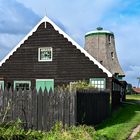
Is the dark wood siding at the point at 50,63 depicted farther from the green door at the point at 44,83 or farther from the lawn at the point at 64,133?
the lawn at the point at 64,133

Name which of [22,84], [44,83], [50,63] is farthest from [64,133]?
[22,84]

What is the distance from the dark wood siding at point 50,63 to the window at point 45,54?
0.23 metres

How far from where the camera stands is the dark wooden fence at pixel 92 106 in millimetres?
17703

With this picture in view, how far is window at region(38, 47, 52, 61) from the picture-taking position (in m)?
31.3

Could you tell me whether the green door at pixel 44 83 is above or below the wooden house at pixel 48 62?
below

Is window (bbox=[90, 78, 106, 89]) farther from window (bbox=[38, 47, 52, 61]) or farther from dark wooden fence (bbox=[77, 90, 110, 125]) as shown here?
dark wooden fence (bbox=[77, 90, 110, 125])

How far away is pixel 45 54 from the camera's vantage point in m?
31.5

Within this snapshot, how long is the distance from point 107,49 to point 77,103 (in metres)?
33.8

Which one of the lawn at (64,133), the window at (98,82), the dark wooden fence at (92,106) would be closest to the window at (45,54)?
the window at (98,82)

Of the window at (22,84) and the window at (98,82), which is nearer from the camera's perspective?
the window at (98,82)

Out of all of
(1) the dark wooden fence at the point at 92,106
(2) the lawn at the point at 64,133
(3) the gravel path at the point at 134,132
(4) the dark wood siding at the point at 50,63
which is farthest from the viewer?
(4) the dark wood siding at the point at 50,63

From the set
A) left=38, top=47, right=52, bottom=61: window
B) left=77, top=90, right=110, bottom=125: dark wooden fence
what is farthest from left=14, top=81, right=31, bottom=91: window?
left=77, top=90, right=110, bottom=125: dark wooden fence

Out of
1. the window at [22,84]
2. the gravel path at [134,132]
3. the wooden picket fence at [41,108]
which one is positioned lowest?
the gravel path at [134,132]

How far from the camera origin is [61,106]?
16750 millimetres
